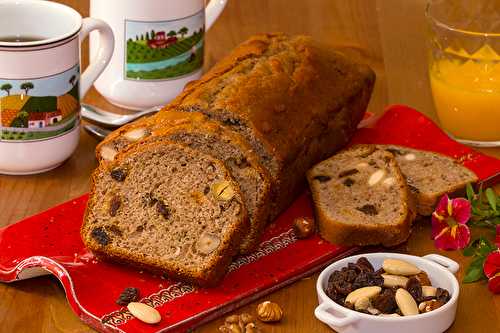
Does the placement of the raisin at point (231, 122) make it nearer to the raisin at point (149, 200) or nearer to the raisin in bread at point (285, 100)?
the raisin in bread at point (285, 100)

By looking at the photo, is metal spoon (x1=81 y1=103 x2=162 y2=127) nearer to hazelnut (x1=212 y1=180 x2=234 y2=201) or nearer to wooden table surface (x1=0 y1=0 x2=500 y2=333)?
wooden table surface (x1=0 y1=0 x2=500 y2=333)

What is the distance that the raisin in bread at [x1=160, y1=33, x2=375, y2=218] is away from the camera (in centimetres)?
243

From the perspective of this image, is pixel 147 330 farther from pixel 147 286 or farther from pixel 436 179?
pixel 436 179

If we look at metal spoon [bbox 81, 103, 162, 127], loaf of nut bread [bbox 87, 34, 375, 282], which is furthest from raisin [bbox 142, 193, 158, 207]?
metal spoon [bbox 81, 103, 162, 127]

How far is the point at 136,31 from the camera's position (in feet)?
9.27

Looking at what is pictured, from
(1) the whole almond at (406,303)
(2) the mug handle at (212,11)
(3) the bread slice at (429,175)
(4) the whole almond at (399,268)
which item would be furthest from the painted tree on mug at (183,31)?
(1) the whole almond at (406,303)

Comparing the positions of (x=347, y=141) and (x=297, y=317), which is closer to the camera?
(x=297, y=317)

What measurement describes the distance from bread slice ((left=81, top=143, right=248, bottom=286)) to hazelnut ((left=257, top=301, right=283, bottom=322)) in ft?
0.40

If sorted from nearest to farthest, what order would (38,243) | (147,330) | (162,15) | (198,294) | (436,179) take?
(147,330)
(198,294)
(38,243)
(436,179)
(162,15)

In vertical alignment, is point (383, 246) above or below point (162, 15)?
below

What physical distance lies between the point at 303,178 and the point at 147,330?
690mm

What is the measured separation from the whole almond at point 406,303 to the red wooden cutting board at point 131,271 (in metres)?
0.25

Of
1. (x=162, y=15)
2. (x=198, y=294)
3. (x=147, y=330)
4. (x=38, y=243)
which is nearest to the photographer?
(x=147, y=330)

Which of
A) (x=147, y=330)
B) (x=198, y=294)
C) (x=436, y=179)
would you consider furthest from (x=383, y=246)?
(x=147, y=330)
